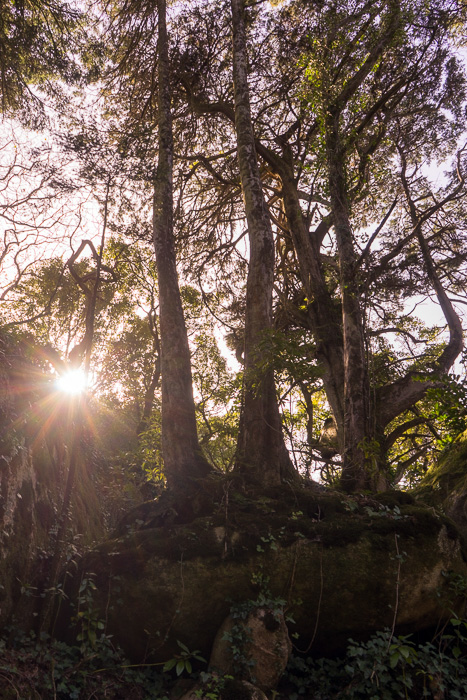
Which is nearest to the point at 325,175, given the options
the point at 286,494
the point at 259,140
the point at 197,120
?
the point at 259,140

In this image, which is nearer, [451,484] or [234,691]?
[234,691]

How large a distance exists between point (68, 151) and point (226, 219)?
18.4 feet

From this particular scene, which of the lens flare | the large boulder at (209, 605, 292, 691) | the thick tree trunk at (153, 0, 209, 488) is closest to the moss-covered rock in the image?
the large boulder at (209, 605, 292, 691)

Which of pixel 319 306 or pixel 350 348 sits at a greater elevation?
pixel 319 306

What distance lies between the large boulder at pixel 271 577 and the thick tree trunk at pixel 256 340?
43.5 inches

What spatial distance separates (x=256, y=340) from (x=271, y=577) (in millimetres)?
3185

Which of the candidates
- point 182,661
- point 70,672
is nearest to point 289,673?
point 182,661

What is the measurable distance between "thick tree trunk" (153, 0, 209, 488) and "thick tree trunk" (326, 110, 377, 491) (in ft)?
7.94

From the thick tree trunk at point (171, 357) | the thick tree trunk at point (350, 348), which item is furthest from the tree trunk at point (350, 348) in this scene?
the thick tree trunk at point (171, 357)

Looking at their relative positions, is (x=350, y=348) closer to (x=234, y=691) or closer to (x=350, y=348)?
(x=350, y=348)

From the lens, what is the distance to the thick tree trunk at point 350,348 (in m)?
6.27

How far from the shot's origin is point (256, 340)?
20.2ft

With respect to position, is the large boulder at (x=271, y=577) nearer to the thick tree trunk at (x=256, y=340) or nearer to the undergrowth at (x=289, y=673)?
the undergrowth at (x=289, y=673)

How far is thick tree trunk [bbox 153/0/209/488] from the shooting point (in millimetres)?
5438
